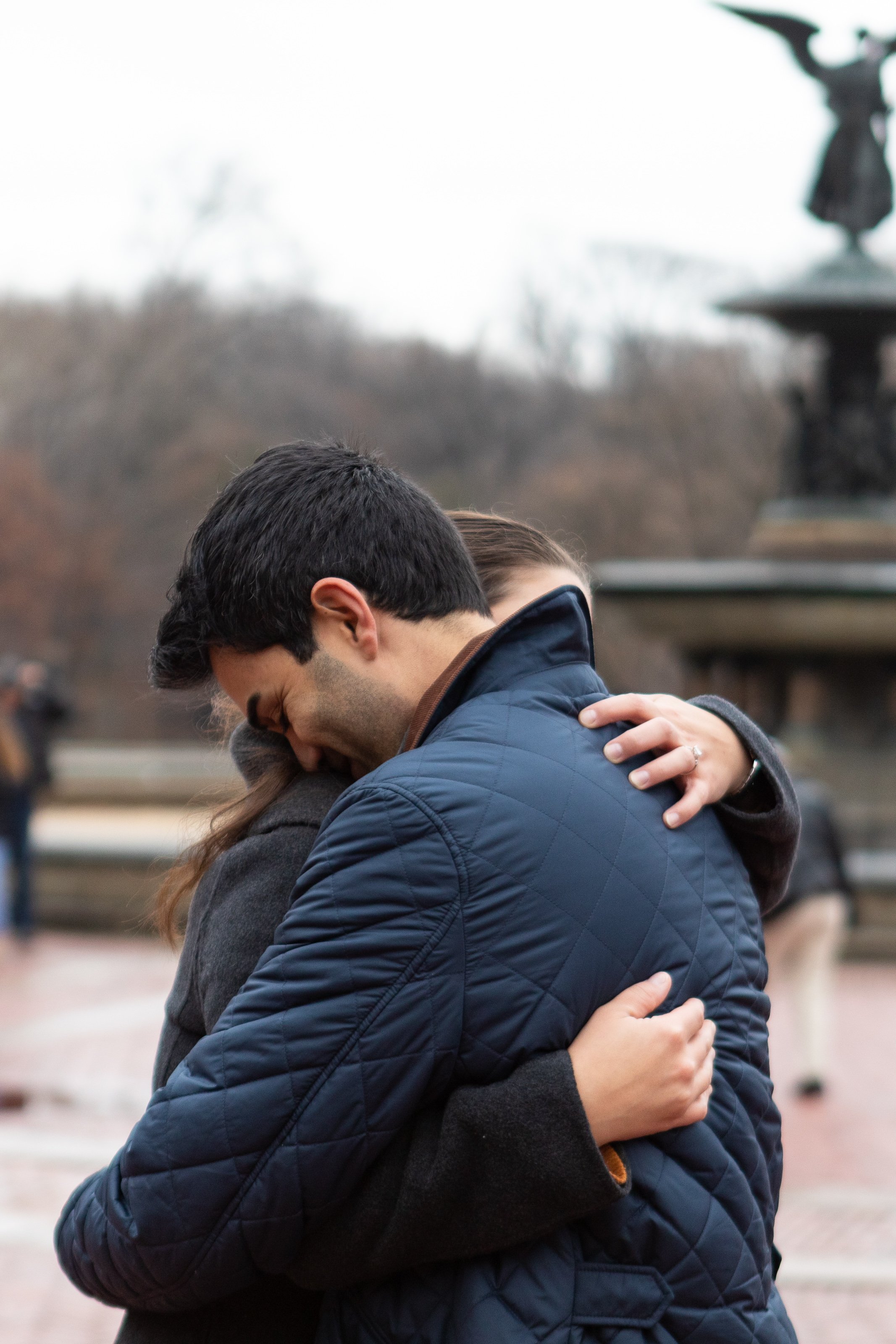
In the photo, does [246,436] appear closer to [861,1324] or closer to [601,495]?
[601,495]

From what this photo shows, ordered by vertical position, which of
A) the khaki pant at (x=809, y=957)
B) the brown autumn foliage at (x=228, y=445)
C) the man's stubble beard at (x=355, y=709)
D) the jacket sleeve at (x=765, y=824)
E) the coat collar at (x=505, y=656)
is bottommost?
the brown autumn foliage at (x=228, y=445)

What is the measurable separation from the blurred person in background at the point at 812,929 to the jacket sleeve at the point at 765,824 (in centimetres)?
564

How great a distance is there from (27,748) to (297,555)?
10836mm

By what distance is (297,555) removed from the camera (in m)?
1.85

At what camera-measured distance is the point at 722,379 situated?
42.5 metres

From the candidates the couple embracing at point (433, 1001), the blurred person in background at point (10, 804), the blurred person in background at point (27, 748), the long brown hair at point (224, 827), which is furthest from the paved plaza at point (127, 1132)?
the couple embracing at point (433, 1001)

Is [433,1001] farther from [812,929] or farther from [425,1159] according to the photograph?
[812,929]

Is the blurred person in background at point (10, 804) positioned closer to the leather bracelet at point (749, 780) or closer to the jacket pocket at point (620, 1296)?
the leather bracelet at point (749, 780)

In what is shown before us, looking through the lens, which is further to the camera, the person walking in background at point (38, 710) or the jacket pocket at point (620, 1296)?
the person walking in background at point (38, 710)

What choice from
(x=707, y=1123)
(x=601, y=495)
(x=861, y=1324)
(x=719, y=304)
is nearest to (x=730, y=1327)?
(x=707, y=1123)

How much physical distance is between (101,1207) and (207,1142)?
0.58 feet

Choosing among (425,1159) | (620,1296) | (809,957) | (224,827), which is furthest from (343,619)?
(809,957)

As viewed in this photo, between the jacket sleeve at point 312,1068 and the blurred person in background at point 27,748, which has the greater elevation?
the jacket sleeve at point 312,1068

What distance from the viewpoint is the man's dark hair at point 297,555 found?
1853 millimetres
